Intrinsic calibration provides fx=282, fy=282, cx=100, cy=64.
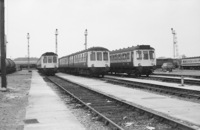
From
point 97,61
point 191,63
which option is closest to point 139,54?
point 97,61

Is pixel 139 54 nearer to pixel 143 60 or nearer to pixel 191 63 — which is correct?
pixel 143 60

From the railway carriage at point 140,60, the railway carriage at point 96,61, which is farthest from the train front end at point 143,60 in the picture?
the railway carriage at point 96,61

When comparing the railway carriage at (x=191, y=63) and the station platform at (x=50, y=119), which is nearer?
the station platform at (x=50, y=119)

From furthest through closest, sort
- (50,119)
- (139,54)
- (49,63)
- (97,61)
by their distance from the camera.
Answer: (49,63), (97,61), (139,54), (50,119)

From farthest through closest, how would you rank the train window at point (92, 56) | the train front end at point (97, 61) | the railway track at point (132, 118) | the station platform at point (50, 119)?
the train window at point (92, 56), the train front end at point (97, 61), the station platform at point (50, 119), the railway track at point (132, 118)

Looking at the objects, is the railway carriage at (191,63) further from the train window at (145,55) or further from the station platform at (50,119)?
the station platform at (50,119)

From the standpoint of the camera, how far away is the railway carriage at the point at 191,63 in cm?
5192

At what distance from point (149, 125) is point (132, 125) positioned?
1.44 ft

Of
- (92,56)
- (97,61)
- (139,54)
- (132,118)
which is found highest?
(139,54)

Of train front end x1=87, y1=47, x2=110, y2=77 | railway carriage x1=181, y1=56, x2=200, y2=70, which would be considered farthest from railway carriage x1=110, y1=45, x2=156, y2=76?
railway carriage x1=181, y1=56, x2=200, y2=70

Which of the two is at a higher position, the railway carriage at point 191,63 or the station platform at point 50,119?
the railway carriage at point 191,63

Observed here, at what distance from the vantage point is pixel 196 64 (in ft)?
171

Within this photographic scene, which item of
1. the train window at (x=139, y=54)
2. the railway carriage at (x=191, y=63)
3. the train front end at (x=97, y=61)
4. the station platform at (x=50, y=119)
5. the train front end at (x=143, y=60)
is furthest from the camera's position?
the railway carriage at (x=191, y=63)

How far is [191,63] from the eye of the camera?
54.2m
